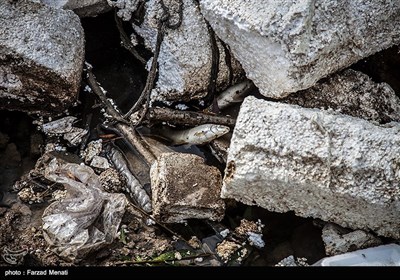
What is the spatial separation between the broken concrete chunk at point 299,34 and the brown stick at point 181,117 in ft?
1.21

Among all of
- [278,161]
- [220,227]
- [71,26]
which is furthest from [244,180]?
[71,26]

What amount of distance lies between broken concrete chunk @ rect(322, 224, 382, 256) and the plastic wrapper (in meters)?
1.08

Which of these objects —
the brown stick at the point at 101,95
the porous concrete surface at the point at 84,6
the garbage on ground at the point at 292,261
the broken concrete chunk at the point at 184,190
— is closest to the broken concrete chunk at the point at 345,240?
the garbage on ground at the point at 292,261

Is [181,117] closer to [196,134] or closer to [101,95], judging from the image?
[196,134]

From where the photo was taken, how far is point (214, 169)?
10.7 ft

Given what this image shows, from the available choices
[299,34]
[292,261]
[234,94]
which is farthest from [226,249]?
[299,34]

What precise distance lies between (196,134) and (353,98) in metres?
0.88

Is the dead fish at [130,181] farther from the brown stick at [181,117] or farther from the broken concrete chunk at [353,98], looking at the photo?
the broken concrete chunk at [353,98]

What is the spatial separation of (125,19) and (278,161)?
134 centimetres

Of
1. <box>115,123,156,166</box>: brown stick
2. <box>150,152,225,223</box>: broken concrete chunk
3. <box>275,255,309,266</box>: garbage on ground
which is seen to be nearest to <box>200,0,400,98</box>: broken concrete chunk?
<box>150,152,225,223</box>: broken concrete chunk

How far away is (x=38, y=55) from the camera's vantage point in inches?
128

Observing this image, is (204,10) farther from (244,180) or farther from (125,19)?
(244,180)

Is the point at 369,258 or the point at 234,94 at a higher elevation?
the point at 234,94

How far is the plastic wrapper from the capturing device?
3.04 m
